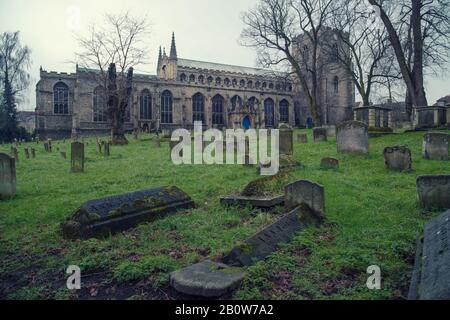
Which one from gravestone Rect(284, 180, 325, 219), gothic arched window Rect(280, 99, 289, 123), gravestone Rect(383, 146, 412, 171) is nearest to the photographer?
gravestone Rect(284, 180, 325, 219)

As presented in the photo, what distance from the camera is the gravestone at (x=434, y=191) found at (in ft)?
16.9

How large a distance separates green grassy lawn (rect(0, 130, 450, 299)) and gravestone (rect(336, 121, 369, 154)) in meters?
3.49

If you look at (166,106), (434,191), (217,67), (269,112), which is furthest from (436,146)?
(217,67)

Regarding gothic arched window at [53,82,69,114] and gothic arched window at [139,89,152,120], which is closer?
gothic arched window at [53,82,69,114]

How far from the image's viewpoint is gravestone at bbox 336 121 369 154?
11281mm

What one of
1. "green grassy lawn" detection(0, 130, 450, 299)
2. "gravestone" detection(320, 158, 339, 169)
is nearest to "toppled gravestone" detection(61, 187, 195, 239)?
"green grassy lawn" detection(0, 130, 450, 299)

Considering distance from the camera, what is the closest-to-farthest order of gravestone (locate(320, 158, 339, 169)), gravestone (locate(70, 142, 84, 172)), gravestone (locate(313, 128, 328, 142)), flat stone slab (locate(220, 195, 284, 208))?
flat stone slab (locate(220, 195, 284, 208)), gravestone (locate(320, 158, 339, 169)), gravestone (locate(70, 142, 84, 172)), gravestone (locate(313, 128, 328, 142))

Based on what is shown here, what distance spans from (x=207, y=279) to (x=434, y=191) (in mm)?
4234

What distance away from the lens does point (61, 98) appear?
3950 cm

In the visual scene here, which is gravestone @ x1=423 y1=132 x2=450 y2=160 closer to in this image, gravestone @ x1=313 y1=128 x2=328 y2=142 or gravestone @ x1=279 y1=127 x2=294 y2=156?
gravestone @ x1=279 y1=127 x2=294 y2=156

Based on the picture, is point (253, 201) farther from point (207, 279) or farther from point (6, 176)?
point (6, 176)

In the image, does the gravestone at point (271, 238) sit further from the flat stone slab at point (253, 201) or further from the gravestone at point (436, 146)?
the gravestone at point (436, 146)

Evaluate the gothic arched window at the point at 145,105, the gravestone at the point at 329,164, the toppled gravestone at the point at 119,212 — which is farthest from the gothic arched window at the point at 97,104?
the toppled gravestone at the point at 119,212
